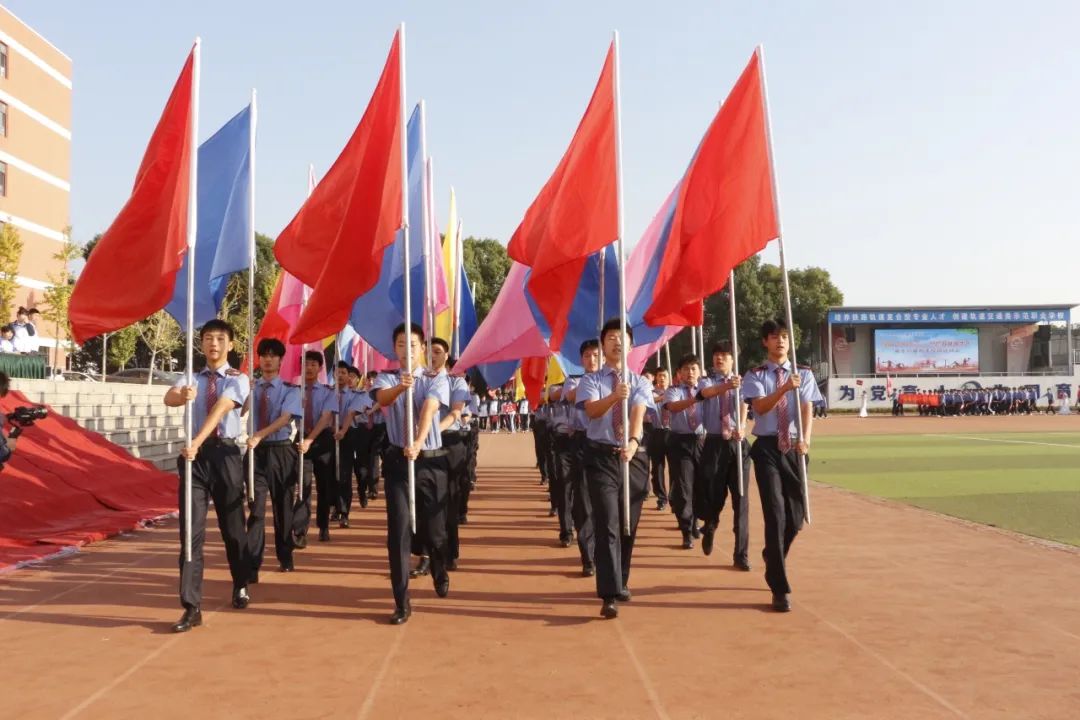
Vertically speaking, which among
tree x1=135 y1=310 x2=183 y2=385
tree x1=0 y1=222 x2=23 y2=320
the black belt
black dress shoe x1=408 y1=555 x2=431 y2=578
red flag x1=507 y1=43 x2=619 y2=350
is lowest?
black dress shoe x1=408 y1=555 x2=431 y2=578

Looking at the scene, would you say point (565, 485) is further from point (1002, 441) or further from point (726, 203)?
point (1002, 441)

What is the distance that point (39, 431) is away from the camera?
12.4 m

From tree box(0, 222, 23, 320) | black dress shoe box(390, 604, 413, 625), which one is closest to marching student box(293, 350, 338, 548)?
black dress shoe box(390, 604, 413, 625)

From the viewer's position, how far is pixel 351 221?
23.0 feet

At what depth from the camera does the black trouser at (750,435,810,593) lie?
6340 mm

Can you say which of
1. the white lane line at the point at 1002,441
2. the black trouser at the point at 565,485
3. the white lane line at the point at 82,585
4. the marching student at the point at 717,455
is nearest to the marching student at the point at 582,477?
the black trouser at the point at 565,485

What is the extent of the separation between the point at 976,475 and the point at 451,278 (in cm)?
945

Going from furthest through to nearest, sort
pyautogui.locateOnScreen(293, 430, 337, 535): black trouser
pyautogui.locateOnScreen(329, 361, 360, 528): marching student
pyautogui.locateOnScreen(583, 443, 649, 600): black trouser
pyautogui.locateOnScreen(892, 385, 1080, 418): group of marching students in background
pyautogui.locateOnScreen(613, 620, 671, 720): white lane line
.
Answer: pyautogui.locateOnScreen(892, 385, 1080, 418): group of marching students in background
pyautogui.locateOnScreen(329, 361, 360, 528): marching student
pyautogui.locateOnScreen(293, 430, 337, 535): black trouser
pyautogui.locateOnScreen(583, 443, 649, 600): black trouser
pyautogui.locateOnScreen(613, 620, 671, 720): white lane line

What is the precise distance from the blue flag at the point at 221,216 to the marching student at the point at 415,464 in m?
1.96

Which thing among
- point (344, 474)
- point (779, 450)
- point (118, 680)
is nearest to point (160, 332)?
point (344, 474)

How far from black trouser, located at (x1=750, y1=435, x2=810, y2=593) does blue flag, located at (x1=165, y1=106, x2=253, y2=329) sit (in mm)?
4407

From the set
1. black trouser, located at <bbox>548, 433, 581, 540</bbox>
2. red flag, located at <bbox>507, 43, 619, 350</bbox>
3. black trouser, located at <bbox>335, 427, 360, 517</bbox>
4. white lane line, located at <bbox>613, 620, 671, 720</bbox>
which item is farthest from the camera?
black trouser, located at <bbox>335, 427, 360, 517</bbox>

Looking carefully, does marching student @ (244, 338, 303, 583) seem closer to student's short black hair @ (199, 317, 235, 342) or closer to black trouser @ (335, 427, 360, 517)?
student's short black hair @ (199, 317, 235, 342)

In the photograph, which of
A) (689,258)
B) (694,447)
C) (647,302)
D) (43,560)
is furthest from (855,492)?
(43,560)
